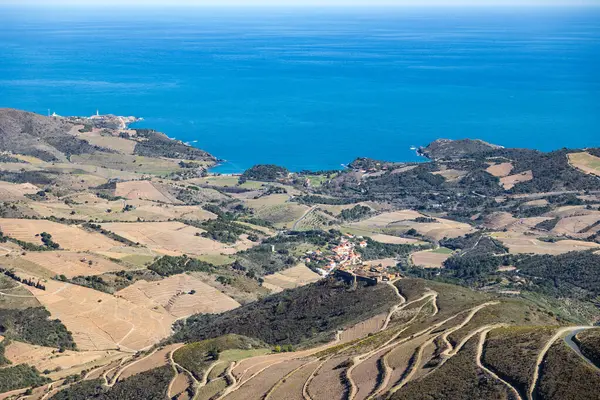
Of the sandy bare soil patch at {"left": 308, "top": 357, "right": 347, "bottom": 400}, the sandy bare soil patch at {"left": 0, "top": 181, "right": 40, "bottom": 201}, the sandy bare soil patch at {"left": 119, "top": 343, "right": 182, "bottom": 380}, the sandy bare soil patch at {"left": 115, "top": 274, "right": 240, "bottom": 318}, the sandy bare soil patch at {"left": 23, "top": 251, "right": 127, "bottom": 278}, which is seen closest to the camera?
the sandy bare soil patch at {"left": 308, "top": 357, "right": 347, "bottom": 400}

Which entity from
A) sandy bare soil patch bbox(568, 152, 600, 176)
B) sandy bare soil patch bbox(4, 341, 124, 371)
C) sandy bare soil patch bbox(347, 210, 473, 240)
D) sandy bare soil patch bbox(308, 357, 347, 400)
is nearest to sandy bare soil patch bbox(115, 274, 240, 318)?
sandy bare soil patch bbox(4, 341, 124, 371)

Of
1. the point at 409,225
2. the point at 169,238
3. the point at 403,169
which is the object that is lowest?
the point at 409,225

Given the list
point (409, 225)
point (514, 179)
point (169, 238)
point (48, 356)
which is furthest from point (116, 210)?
point (514, 179)

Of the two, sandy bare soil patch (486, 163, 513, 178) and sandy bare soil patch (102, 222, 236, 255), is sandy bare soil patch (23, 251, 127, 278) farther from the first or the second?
sandy bare soil patch (486, 163, 513, 178)

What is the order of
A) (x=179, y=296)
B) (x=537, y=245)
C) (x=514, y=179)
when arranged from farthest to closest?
(x=514, y=179) → (x=537, y=245) → (x=179, y=296)

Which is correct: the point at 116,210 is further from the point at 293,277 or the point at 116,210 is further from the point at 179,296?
the point at 179,296

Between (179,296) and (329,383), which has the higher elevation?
(329,383)

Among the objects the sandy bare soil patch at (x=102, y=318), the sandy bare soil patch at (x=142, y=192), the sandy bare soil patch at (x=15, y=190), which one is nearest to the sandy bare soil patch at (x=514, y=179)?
the sandy bare soil patch at (x=142, y=192)
